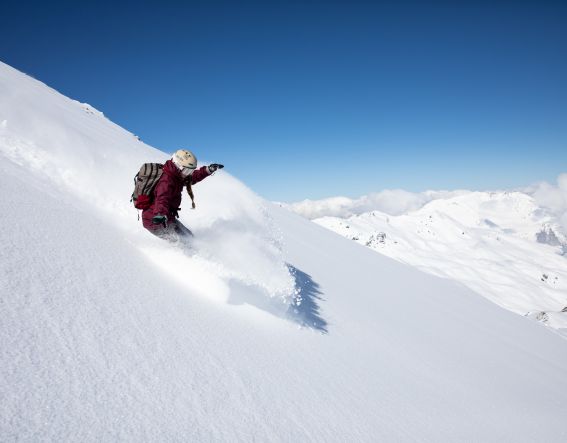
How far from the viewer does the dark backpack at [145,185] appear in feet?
19.5

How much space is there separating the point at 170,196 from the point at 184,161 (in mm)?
703

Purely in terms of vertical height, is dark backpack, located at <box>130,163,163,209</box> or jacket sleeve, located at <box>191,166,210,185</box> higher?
jacket sleeve, located at <box>191,166,210,185</box>

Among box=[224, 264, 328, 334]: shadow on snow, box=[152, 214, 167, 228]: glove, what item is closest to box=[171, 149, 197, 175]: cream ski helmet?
box=[152, 214, 167, 228]: glove

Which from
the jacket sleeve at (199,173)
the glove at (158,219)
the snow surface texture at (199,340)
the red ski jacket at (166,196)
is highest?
the jacket sleeve at (199,173)

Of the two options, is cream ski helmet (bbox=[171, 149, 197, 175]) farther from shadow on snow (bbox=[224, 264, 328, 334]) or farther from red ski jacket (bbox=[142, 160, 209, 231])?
shadow on snow (bbox=[224, 264, 328, 334])

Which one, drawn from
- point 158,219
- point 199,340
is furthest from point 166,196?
point 199,340

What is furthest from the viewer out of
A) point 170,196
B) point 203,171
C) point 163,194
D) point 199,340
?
point 203,171

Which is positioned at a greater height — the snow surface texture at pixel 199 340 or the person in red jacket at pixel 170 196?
the person in red jacket at pixel 170 196

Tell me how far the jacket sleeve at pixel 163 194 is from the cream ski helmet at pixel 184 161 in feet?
1.00

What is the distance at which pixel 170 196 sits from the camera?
239 inches

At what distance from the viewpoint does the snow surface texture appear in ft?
7.74

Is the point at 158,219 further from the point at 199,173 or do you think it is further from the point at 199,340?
the point at 199,340

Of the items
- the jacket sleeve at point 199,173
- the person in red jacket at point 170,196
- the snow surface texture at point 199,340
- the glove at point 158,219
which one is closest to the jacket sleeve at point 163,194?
the person in red jacket at point 170,196

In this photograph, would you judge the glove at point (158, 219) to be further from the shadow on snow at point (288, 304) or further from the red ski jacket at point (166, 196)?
the shadow on snow at point (288, 304)
